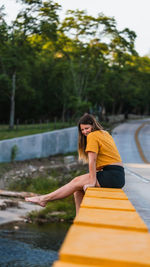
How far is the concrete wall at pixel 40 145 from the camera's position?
1811cm

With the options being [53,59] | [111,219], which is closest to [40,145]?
[111,219]

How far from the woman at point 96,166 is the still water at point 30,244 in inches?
145

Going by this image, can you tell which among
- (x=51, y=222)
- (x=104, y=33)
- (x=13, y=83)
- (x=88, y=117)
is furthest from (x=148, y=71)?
(x=88, y=117)

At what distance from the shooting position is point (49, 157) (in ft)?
68.2

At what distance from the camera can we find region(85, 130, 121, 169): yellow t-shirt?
5.46 metres

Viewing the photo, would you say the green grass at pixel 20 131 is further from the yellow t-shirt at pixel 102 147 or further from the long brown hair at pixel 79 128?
the yellow t-shirt at pixel 102 147

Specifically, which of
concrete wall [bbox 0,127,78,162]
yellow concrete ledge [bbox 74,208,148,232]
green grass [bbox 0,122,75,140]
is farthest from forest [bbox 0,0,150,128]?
yellow concrete ledge [bbox 74,208,148,232]

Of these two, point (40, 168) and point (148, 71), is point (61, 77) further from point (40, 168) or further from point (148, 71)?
point (40, 168)

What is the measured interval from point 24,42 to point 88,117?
84.5ft

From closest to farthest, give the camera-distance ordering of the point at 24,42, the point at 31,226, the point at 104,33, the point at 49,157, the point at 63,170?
the point at 31,226 < the point at 63,170 < the point at 49,157 < the point at 24,42 < the point at 104,33

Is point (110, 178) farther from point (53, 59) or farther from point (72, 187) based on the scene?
point (53, 59)

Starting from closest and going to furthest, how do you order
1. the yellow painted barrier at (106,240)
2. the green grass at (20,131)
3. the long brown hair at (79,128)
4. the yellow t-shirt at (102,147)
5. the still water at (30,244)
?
1. the yellow painted barrier at (106,240)
2. the yellow t-shirt at (102,147)
3. the long brown hair at (79,128)
4. the still water at (30,244)
5. the green grass at (20,131)

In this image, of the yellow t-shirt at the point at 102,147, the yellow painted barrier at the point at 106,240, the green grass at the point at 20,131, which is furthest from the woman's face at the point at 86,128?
the green grass at the point at 20,131

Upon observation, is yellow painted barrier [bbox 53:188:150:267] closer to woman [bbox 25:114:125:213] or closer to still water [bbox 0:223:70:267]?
woman [bbox 25:114:125:213]
